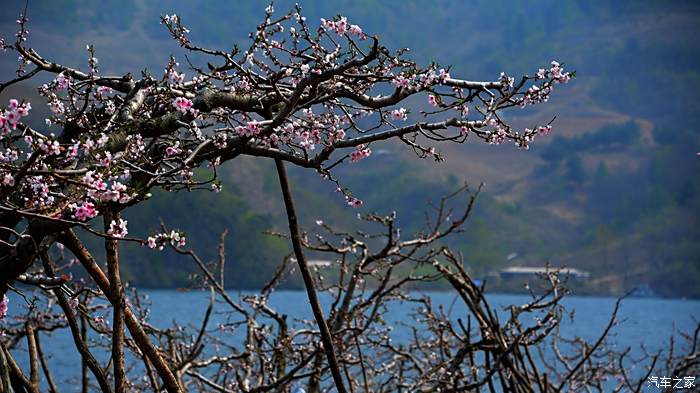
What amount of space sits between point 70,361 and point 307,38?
43316 mm

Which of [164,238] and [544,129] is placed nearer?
[164,238]

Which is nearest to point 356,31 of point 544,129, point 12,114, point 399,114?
point 399,114

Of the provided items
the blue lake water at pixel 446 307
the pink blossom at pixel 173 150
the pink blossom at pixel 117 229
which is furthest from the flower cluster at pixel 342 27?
the blue lake water at pixel 446 307

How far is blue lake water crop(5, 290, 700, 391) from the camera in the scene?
37.0 meters

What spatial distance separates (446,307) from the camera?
419ft

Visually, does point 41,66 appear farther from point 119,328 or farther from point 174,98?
point 119,328

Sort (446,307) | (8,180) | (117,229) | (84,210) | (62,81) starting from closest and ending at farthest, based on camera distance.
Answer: (8,180)
(84,210)
(117,229)
(62,81)
(446,307)

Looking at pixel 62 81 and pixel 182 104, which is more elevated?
pixel 62 81

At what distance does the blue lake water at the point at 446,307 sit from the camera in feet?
121

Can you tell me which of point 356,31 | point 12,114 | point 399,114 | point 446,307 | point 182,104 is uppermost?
point 446,307

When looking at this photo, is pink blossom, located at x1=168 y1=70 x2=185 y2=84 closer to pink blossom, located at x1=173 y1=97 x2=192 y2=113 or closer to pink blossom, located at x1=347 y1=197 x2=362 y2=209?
pink blossom, located at x1=173 y1=97 x2=192 y2=113

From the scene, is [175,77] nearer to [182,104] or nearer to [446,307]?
[182,104]

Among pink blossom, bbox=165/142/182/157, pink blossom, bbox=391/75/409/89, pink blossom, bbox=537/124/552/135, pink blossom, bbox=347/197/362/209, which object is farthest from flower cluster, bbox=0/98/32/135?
pink blossom, bbox=537/124/552/135

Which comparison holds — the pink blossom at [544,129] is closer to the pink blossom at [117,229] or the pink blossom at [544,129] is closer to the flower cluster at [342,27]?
the flower cluster at [342,27]
